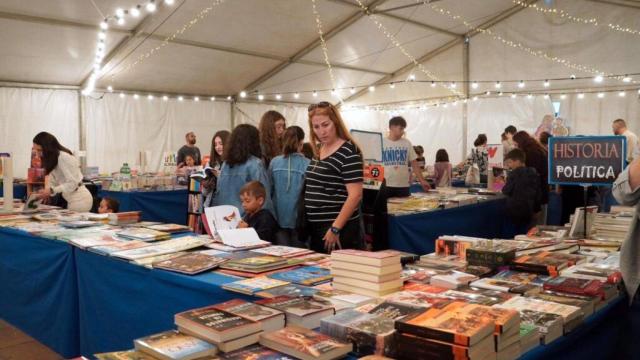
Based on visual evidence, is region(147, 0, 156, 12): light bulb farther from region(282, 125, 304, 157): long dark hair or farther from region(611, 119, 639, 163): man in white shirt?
region(611, 119, 639, 163): man in white shirt

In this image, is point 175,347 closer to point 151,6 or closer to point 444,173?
point 151,6

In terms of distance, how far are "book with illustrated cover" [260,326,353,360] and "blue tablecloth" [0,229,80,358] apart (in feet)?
6.06

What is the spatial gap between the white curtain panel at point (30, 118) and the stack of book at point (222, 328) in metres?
9.24

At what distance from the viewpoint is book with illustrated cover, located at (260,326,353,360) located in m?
1.16

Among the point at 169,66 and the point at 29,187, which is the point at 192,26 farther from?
the point at 29,187

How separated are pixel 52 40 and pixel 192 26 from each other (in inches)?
81.3

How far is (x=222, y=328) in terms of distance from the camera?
1240 mm

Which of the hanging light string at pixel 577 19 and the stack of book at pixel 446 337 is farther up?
the hanging light string at pixel 577 19

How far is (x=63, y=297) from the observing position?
275cm

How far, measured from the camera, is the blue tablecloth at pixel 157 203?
6168mm

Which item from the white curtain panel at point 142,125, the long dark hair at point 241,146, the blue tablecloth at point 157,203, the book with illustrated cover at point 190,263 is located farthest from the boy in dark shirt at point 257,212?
the white curtain panel at point 142,125

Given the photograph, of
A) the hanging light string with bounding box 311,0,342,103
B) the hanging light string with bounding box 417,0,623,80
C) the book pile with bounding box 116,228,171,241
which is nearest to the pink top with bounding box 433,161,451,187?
the hanging light string with bounding box 417,0,623,80

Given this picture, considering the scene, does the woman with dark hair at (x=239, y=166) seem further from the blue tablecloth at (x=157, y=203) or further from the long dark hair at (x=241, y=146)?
the blue tablecloth at (x=157, y=203)

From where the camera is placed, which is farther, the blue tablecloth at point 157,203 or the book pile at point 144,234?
the blue tablecloth at point 157,203
